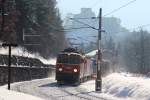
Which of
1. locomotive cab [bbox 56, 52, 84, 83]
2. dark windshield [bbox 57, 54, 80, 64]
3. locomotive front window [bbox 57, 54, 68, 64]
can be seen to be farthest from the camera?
locomotive front window [bbox 57, 54, 68, 64]

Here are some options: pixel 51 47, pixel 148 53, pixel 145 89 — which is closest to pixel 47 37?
pixel 51 47

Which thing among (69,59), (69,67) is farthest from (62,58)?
(69,67)

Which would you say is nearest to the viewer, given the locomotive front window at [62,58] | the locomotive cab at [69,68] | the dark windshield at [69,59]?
the locomotive cab at [69,68]

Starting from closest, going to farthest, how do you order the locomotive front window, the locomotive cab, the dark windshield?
the locomotive cab
the dark windshield
the locomotive front window

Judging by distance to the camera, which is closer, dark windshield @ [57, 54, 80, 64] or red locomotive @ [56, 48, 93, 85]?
red locomotive @ [56, 48, 93, 85]

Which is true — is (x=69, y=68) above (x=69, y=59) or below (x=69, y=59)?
below

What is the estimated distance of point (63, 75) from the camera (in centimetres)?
4903

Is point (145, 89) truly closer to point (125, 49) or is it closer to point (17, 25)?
point (17, 25)

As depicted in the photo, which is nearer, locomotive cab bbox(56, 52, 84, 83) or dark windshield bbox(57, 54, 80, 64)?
locomotive cab bbox(56, 52, 84, 83)

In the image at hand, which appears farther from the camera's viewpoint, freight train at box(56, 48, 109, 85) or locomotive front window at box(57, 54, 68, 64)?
locomotive front window at box(57, 54, 68, 64)

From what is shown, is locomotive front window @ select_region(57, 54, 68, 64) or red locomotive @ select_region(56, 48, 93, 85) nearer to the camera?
red locomotive @ select_region(56, 48, 93, 85)

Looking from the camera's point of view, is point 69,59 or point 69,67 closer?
point 69,67

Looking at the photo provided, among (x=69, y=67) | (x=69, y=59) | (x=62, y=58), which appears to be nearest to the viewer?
(x=69, y=67)

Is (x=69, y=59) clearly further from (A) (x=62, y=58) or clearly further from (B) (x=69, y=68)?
(B) (x=69, y=68)
